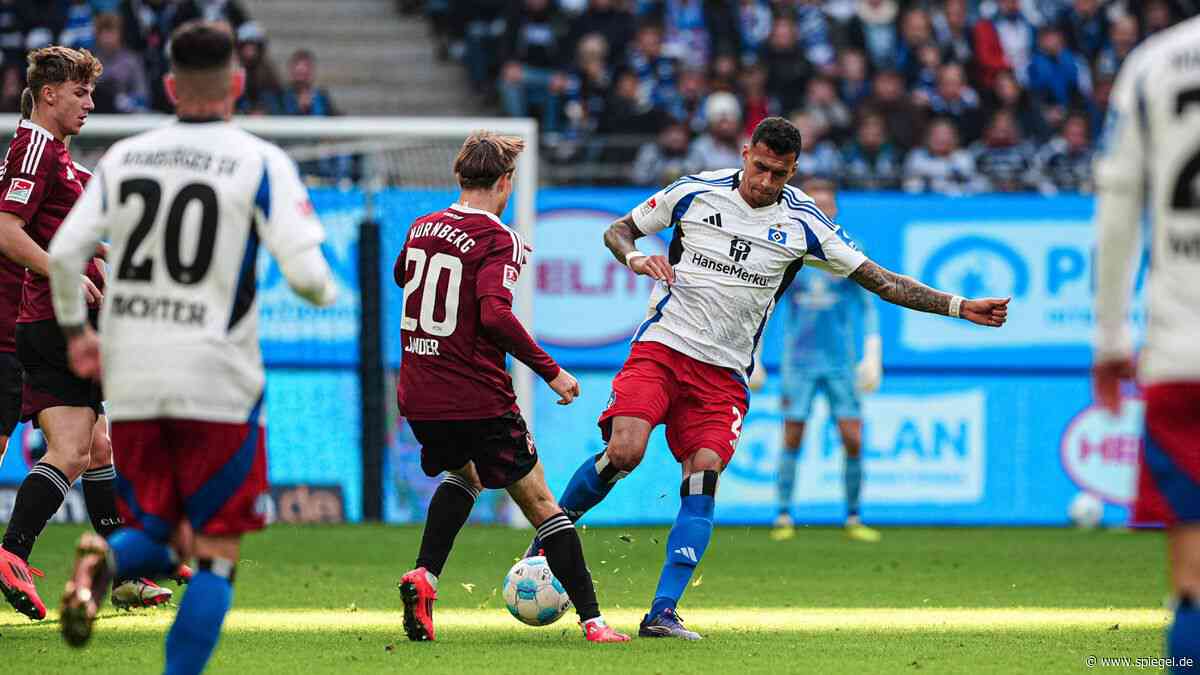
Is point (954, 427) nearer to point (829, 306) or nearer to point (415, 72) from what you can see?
point (829, 306)

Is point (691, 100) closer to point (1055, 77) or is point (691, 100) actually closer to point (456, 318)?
point (1055, 77)

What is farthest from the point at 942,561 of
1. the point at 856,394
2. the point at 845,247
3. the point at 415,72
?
the point at 415,72

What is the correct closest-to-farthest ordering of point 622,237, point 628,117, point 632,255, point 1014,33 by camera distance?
point 632,255 < point 622,237 < point 628,117 < point 1014,33

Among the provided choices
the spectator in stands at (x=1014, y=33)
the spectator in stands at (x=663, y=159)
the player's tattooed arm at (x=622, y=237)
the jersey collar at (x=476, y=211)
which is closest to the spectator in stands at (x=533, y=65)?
the spectator in stands at (x=663, y=159)

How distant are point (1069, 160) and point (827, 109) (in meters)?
2.55

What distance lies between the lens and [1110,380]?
14.0ft

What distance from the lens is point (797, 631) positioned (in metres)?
7.61

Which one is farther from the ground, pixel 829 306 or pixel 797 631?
pixel 829 306

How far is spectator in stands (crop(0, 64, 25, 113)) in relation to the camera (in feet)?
49.2

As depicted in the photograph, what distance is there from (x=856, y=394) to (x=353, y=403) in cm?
423

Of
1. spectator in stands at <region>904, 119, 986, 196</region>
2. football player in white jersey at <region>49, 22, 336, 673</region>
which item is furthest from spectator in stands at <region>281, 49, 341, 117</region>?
football player in white jersey at <region>49, 22, 336, 673</region>

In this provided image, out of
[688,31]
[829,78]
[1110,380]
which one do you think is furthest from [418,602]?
[688,31]

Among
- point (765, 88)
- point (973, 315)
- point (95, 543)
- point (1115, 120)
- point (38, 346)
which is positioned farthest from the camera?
point (765, 88)

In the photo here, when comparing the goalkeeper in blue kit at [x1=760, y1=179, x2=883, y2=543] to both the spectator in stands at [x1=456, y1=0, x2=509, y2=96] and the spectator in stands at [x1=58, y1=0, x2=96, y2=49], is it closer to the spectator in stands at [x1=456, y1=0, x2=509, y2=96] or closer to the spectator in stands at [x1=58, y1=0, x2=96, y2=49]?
the spectator in stands at [x1=456, y1=0, x2=509, y2=96]
